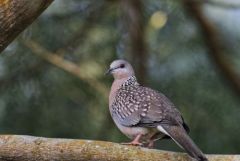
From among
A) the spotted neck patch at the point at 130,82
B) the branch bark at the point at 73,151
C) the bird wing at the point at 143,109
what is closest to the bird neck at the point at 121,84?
the spotted neck patch at the point at 130,82

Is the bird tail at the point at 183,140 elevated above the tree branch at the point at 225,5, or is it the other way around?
the tree branch at the point at 225,5

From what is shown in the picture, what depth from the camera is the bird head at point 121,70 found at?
532 centimetres

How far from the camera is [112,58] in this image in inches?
250

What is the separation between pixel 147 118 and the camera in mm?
4402

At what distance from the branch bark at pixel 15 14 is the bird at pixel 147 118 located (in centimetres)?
88

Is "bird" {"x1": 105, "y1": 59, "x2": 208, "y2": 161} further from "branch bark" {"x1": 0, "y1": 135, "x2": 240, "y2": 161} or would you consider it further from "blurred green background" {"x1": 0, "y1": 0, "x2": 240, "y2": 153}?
"blurred green background" {"x1": 0, "y1": 0, "x2": 240, "y2": 153}

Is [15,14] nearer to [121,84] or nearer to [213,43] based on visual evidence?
[121,84]

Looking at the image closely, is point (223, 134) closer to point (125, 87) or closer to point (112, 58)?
point (112, 58)

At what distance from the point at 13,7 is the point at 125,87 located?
4.68ft

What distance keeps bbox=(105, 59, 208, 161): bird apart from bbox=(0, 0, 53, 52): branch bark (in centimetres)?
88

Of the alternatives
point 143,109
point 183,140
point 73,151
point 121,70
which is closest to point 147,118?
point 143,109

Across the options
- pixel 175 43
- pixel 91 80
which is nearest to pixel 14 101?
pixel 91 80

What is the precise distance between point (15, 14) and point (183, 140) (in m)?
1.08

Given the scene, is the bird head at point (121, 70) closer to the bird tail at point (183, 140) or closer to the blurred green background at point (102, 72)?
the blurred green background at point (102, 72)
